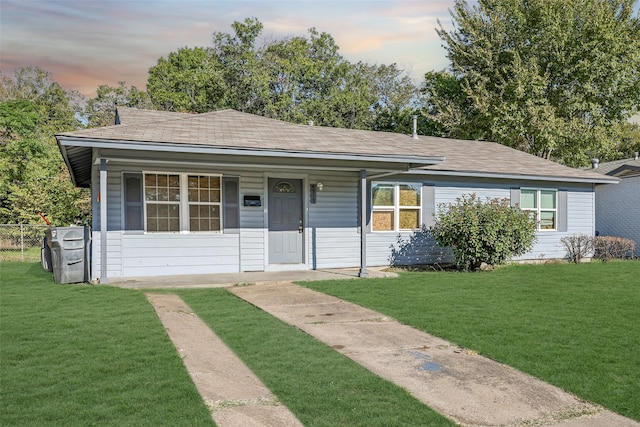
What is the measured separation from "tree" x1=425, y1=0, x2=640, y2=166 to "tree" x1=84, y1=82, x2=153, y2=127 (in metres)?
20.2

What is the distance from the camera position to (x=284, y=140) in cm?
1101

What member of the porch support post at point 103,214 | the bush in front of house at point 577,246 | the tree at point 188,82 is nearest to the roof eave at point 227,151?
the porch support post at point 103,214

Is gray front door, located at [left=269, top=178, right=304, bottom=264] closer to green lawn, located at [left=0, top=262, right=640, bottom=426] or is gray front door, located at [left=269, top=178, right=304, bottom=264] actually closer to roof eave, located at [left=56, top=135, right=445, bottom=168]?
roof eave, located at [left=56, top=135, right=445, bottom=168]

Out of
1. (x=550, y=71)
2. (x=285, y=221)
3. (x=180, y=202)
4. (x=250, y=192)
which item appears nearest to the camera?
(x=180, y=202)

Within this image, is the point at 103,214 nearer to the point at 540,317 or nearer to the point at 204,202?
the point at 204,202

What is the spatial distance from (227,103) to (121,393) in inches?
1064

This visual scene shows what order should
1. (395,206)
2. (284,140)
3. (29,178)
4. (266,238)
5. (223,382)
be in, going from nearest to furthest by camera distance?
(223,382) < (284,140) < (266,238) < (395,206) < (29,178)

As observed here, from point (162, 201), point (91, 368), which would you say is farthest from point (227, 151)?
point (91, 368)

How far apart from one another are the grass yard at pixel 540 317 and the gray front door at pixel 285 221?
220cm

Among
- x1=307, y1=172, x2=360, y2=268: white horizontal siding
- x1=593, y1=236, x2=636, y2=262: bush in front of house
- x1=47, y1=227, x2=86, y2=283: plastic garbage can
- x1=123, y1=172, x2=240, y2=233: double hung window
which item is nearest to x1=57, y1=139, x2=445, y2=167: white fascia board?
x1=123, y1=172, x2=240, y2=233: double hung window

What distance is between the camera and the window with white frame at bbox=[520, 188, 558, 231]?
15.0 meters

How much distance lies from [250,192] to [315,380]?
25.0 ft

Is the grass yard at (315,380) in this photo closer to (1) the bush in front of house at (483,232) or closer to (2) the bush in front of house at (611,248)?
(1) the bush in front of house at (483,232)

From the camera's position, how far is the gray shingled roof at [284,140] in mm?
9602
